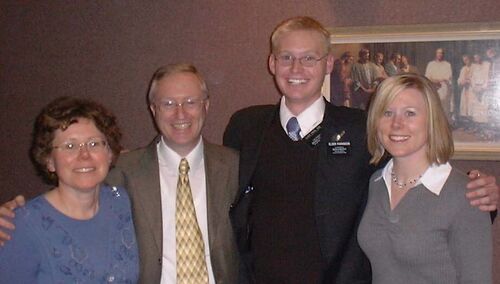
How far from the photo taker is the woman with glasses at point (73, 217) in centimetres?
193

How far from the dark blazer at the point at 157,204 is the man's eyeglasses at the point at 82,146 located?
1.00ft

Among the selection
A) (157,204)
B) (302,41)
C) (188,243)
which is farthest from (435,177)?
(157,204)

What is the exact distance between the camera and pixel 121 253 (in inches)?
82.5

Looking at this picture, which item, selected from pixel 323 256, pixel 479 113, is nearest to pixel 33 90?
pixel 323 256

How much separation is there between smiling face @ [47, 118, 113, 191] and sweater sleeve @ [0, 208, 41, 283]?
22cm

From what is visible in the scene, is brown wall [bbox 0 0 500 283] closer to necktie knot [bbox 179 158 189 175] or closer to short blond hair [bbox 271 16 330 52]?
short blond hair [bbox 271 16 330 52]

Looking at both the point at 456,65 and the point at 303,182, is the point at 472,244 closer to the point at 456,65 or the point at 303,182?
the point at 303,182

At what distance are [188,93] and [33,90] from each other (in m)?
1.89

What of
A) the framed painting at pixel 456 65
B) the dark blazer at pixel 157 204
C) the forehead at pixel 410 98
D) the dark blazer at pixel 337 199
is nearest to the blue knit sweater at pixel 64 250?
the dark blazer at pixel 157 204

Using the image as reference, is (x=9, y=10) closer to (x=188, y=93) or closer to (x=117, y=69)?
(x=117, y=69)

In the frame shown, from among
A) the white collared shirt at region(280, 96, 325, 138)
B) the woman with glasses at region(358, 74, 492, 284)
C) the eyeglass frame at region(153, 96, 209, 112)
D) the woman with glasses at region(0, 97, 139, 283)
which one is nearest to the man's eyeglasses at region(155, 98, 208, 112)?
the eyeglass frame at region(153, 96, 209, 112)

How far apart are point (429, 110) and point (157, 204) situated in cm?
113

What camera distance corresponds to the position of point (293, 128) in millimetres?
2361

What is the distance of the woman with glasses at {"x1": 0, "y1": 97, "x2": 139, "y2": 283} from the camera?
1.93 metres
